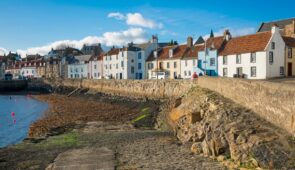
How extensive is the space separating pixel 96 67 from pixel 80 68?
1409 cm

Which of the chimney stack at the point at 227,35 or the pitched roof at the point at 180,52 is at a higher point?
the chimney stack at the point at 227,35

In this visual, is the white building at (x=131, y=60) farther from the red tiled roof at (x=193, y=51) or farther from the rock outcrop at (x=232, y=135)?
the rock outcrop at (x=232, y=135)

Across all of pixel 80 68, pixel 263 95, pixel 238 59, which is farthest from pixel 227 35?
pixel 80 68

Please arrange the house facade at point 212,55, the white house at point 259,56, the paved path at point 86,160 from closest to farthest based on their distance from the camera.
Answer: the paved path at point 86,160
the white house at point 259,56
the house facade at point 212,55

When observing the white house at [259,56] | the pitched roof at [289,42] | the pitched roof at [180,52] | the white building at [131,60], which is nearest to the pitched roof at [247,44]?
the white house at [259,56]

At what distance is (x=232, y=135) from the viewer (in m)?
15.4

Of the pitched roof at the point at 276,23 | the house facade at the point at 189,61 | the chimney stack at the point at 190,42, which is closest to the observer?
the house facade at the point at 189,61

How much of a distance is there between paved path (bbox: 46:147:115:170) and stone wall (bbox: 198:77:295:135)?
7.33 metres

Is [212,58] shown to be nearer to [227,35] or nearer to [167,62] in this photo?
[227,35]

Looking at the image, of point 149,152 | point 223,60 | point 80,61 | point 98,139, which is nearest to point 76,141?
point 98,139

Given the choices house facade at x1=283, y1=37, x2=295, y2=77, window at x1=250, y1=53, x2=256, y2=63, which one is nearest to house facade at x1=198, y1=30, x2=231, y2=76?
window at x1=250, y1=53, x2=256, y2=63

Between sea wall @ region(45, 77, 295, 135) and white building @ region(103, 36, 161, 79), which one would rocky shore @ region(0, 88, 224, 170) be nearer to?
sea wall @ region(45, 77, 295, 135)

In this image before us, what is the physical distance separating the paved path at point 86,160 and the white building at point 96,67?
234 ft

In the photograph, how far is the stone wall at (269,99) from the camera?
12.8 meters
